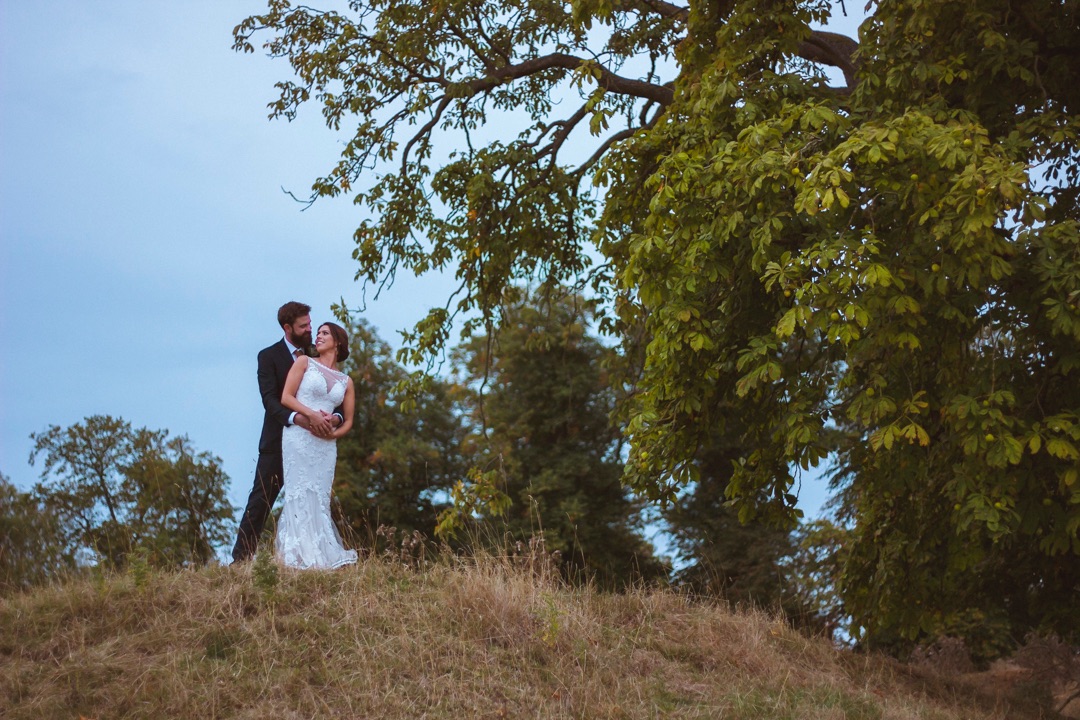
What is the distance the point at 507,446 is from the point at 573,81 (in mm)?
14710

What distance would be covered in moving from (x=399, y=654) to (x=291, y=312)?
364cm

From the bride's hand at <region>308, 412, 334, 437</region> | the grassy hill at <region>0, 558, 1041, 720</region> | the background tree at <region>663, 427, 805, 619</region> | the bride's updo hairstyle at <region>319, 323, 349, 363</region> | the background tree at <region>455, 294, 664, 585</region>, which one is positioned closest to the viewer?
the grassy hill at <region>0, 558, 1041, 720</region>

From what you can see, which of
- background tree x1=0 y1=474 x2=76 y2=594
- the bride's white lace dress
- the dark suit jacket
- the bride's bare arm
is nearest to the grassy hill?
the bride's white lace dress

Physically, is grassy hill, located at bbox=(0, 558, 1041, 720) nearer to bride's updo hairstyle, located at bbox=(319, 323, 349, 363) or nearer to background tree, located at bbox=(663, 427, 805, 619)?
bride's updo hairstyle, located at bbox=(319, 323, 349, 363)

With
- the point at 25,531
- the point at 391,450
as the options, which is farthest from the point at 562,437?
the point at 25,531

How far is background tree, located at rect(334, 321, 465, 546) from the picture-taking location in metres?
27.2

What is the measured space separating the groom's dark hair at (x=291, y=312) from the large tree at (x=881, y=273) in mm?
3136

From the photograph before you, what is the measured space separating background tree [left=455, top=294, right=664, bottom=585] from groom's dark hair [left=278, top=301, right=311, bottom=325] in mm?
15011

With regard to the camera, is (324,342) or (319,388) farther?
(324,342)

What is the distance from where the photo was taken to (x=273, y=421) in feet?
34.4

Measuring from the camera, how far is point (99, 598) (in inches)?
356

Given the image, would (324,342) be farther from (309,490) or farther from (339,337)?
(309,490)

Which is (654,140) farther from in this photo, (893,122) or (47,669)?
(47,669)

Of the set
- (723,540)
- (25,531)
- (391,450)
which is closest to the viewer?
(25,531)
